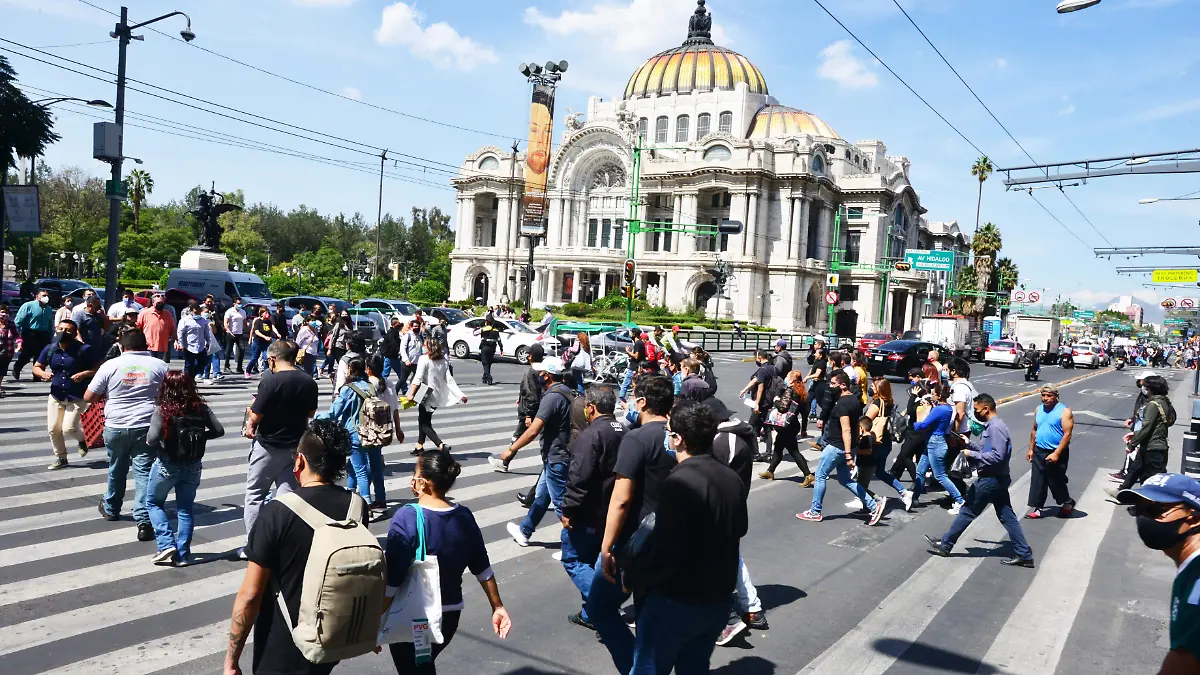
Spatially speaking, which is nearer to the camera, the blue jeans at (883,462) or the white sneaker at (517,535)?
the white sneaker at (517,535)

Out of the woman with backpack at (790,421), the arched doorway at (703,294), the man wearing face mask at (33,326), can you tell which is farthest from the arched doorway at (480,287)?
the woman with backpack at (790,421)

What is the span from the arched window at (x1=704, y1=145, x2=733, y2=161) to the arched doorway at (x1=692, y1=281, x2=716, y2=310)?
1039 cm

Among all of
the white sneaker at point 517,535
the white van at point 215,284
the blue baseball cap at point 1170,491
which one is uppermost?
the white van at point 215,284

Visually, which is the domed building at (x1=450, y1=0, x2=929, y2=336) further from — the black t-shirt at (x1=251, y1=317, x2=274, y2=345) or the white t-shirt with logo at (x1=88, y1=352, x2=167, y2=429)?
the white t-shirt with logo at (x1=88, y1=352, x2=167, y2=429)

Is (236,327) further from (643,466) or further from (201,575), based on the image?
(643,466)

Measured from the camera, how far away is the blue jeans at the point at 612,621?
4512 mm

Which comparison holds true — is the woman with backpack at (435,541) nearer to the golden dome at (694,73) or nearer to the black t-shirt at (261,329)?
the black t-shirt at (261,329)

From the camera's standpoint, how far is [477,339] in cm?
2702

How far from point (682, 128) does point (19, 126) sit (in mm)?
59496

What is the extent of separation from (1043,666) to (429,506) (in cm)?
432

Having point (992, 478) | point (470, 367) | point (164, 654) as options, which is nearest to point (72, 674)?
point (164, 654)

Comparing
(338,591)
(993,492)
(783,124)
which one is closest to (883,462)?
(993,492)

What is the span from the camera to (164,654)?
16.1 ft

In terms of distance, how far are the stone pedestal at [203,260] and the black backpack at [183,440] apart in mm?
31210
